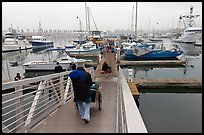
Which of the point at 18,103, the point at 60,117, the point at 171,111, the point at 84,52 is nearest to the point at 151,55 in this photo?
the point at 84,52

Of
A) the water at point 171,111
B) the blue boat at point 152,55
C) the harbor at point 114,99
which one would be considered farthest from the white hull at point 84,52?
the water at point 171,111

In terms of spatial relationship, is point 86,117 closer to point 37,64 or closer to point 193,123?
point 193,123

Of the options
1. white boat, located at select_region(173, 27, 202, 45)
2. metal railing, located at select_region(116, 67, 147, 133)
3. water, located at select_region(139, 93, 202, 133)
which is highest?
white boat, located at select_region(173, 27, 202, 45)

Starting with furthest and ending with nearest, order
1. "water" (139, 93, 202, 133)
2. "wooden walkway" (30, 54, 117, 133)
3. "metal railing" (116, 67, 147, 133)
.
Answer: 1. "water" (139, 93, 202, 133)
2. "wooden walkway" (30, 54, 117, 133)
3. "metal railing" (116, 67, 147, 133)

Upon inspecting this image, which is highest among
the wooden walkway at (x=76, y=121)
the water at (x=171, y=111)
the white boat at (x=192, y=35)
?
the white boat at (x=192, y=35)

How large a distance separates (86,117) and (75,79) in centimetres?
85

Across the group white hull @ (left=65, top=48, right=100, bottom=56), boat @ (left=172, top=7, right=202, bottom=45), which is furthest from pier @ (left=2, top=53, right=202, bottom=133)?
boat @ (left=172, top=7, right=202, bottom=45)

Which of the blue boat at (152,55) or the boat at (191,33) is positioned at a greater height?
the boat at (191,33)

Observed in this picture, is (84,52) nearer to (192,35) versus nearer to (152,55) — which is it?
(152,55)

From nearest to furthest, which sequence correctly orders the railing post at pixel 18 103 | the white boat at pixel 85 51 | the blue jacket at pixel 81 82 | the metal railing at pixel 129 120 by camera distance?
the metal railing at pixel 129 120
the railing post at pixel 18 103
the blue jacket at pixel 81 82
the white boat at pixel 85 51

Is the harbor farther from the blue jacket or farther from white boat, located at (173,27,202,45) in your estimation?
white boat, located at (173,27,202,45)

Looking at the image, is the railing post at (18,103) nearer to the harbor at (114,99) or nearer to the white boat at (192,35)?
the harbor at (114,99)

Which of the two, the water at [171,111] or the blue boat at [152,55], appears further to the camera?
the blue boat at [152,55]

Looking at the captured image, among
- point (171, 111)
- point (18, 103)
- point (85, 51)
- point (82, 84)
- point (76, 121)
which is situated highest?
point (85, 51)
